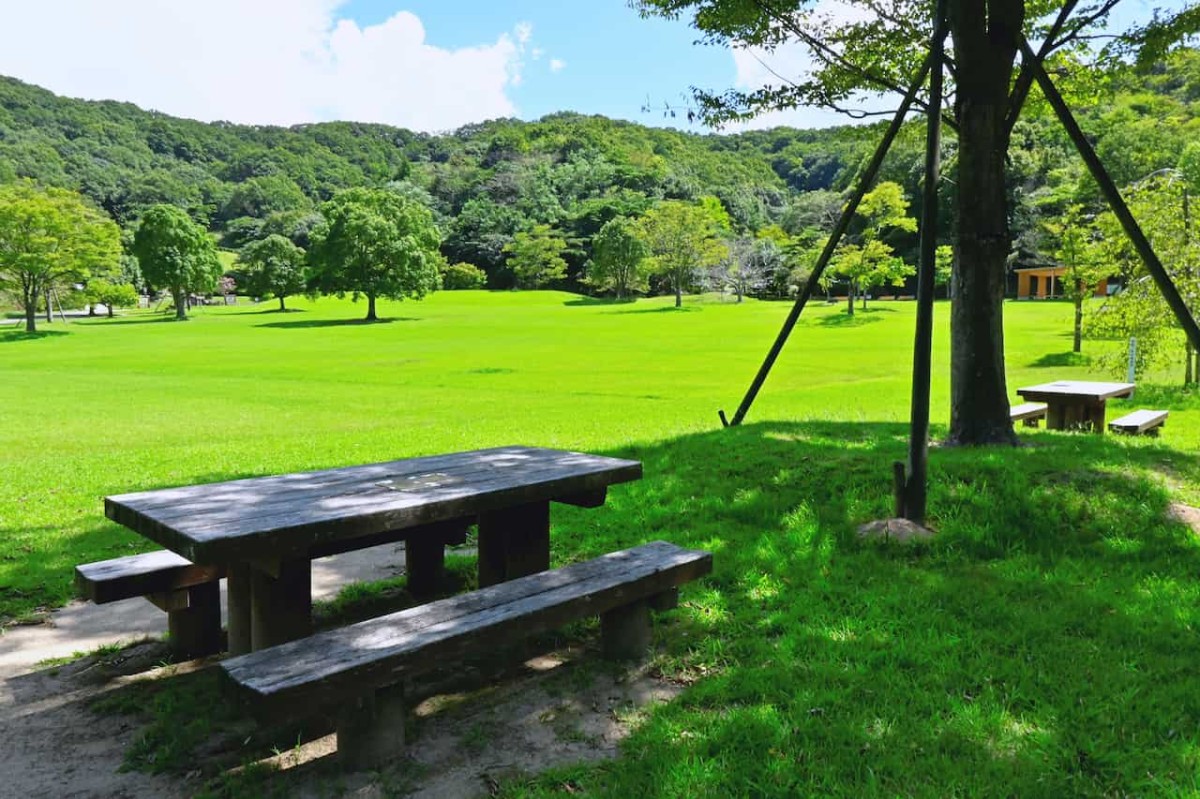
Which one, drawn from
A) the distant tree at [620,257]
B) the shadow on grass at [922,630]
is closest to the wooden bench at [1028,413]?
the shadow on grass at [922,630]

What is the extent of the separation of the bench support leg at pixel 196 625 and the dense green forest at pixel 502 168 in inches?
2163

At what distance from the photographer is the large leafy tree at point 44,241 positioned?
155 ft

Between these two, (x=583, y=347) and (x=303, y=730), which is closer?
(x=303, y=730)

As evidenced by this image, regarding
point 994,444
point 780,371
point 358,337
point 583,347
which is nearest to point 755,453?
→ point 994,444

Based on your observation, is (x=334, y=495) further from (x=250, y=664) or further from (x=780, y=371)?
(x=780, y=371)

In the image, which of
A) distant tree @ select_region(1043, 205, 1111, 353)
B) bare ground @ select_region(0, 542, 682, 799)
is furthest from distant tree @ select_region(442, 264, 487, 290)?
bare ground @ select_region(0, 542, 682, 799)

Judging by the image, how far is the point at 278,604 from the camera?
3.79 metres

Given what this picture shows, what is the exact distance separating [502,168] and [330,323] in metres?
77.5

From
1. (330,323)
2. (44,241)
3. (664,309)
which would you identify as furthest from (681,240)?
(44,241)

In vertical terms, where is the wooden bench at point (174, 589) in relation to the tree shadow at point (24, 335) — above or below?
below

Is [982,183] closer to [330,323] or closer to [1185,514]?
[1185,514]

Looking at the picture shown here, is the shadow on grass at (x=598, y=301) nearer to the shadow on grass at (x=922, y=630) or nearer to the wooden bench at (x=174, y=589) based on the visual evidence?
the shadow on grass at (x=922, y=630)

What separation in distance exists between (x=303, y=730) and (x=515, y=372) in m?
24.3

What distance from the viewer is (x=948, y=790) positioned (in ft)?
9.47
